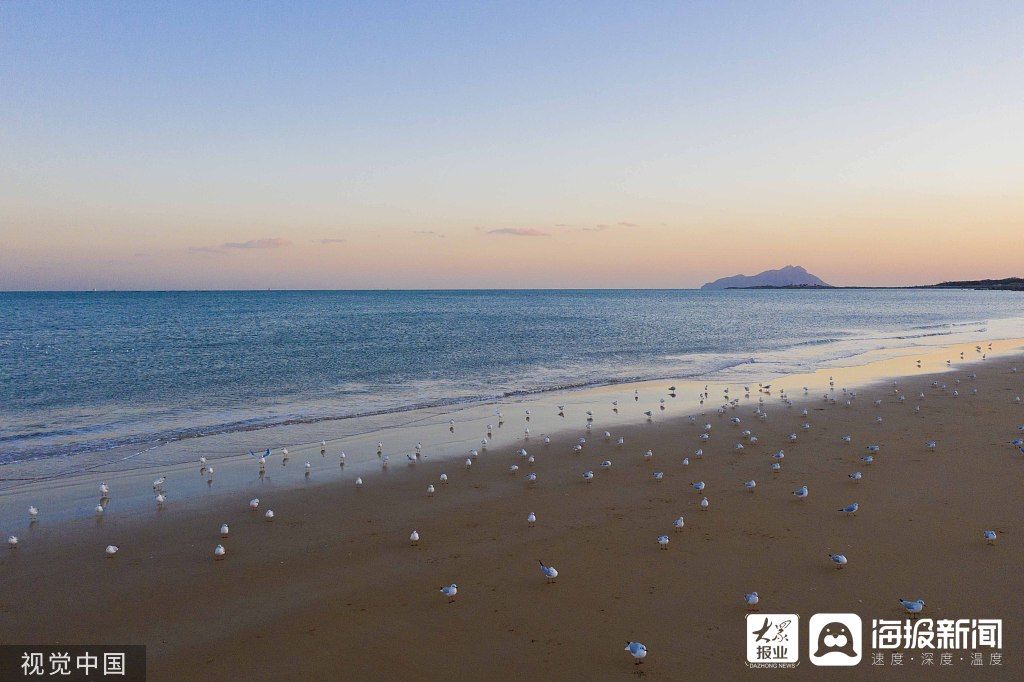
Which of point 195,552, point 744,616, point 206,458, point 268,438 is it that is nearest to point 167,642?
point 195,552

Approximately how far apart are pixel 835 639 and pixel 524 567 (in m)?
4.83

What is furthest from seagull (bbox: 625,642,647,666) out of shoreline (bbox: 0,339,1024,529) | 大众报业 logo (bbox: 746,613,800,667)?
shoreline (bbox: 0,339,1024,529)

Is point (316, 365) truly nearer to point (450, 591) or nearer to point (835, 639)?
point (450, 591)

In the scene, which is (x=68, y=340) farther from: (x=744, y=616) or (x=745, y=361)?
(x=744, y=616)

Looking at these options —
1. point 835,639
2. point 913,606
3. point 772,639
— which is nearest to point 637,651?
point 772,639

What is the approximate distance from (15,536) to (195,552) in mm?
3810

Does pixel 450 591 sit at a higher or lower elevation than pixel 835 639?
higher

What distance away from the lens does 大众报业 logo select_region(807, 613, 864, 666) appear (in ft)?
26.3

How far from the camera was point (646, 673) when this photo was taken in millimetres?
7531

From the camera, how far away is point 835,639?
8.34 metres

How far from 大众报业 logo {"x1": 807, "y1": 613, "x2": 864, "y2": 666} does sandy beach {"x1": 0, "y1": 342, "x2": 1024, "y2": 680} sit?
17 cm

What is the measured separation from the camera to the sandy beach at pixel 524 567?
8.13 m

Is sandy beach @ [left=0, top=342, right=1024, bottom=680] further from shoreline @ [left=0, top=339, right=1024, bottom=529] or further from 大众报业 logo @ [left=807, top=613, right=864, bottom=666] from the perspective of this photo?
shoreline @ [left=0, top=339, right=1024, bottom=529]

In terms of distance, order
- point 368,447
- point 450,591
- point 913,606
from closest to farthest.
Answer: point 913,606 → point 450,591 → point 368,447
